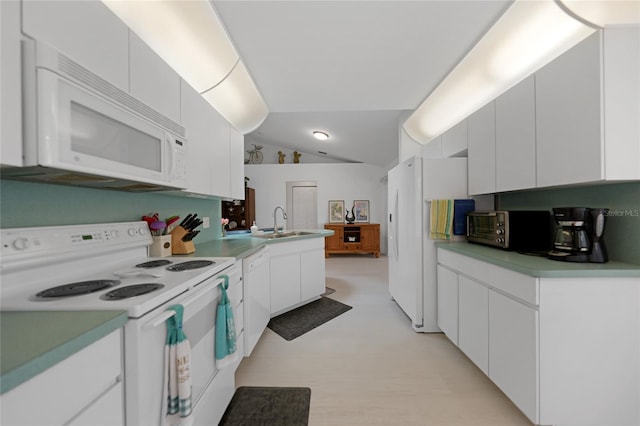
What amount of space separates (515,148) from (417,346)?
1713 millimetres

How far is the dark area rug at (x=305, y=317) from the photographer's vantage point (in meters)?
2.54

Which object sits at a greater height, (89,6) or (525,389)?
(89,6)

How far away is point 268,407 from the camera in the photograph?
157 centimetres

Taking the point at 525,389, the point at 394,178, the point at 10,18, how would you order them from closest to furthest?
the point at 10,18
the point at 525,389
the point at 394,178

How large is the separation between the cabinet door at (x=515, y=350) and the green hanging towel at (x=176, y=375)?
158 cm

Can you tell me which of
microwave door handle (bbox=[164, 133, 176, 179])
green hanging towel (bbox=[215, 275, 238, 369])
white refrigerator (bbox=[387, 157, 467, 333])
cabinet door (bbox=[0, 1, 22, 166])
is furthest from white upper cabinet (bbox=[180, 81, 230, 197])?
white refrigerator (bbox=[387, 157, 467, 333])

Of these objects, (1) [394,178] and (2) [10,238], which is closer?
(2) [10,238]

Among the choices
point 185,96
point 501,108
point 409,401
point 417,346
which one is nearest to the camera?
point 409,401

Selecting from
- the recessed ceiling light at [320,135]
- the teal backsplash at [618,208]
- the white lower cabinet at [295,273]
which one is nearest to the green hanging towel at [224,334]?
the white lower cabinet at [295,273]

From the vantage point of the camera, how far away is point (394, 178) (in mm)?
3066

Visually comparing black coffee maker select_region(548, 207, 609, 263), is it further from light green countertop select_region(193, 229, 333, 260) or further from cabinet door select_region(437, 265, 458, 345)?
light green countertop select_region(193, 229, 333, 260)

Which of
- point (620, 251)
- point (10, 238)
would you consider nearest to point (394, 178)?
point (620, 251)

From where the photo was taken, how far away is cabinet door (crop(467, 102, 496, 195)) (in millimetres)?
2000

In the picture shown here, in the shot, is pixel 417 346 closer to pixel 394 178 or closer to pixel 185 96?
pixel 394 178
